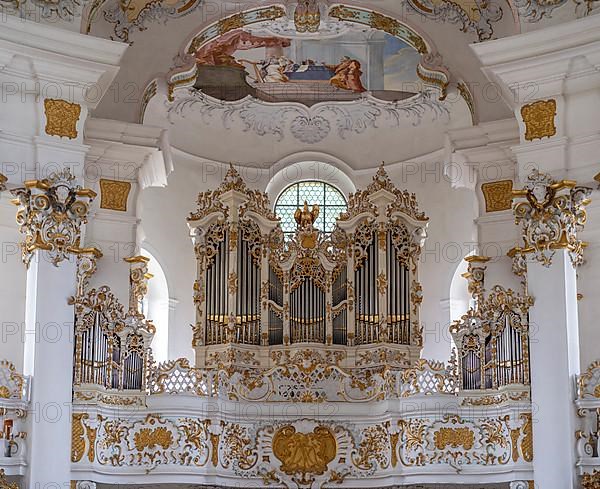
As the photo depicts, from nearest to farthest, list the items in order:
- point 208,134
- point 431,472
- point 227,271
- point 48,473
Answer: point 48,473
point 431,472
point 227,271
point 208,134

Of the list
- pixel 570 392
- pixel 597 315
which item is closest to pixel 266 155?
pixel 597 315

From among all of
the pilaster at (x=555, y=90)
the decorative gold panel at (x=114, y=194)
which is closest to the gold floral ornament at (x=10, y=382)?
the decorative gold panel at (x=114, y=194)

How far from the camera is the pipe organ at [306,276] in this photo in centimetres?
2441

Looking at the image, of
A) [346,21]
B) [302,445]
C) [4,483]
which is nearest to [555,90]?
[346,21]

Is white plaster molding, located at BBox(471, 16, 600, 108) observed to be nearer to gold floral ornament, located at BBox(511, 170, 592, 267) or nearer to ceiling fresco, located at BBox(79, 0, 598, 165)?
gold floral ornament, located at BBox(511, 170, 592, 267)

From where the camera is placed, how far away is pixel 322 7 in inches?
1014

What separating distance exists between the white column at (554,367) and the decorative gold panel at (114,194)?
24.2 feet

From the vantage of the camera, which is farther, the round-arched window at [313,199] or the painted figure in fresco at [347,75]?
the round-arched window at [313,199]

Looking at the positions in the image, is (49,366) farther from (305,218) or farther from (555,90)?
(555,90)

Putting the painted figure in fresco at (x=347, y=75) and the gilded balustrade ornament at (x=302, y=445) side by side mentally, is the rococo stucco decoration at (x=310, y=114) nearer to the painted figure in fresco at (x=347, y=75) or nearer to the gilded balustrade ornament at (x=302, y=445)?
the painted figure in fresco at (x=347, y=75)

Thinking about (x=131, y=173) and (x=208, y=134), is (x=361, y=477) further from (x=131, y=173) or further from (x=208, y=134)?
(x=208, y=134)

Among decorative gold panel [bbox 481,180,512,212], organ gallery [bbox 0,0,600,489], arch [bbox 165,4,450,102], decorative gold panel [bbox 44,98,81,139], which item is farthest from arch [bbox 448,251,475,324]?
decorative gold panel [bbox 44,98,81,139]

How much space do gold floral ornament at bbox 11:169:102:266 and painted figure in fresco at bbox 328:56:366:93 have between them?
856cm

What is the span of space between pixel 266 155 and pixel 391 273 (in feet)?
19.8
